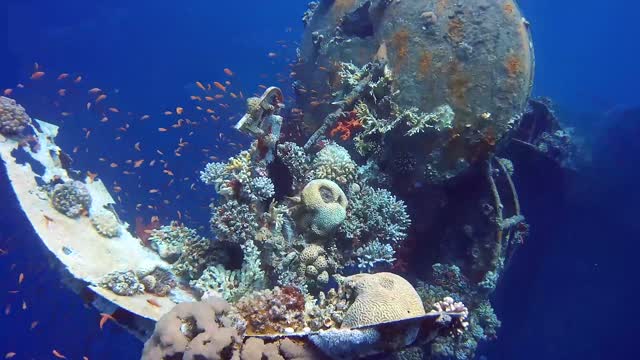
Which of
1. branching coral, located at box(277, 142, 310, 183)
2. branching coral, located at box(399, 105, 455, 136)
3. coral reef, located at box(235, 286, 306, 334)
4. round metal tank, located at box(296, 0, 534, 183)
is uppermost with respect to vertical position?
round metal tank, located at box(296, 0, 534, 183)

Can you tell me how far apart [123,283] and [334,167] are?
3610 mm

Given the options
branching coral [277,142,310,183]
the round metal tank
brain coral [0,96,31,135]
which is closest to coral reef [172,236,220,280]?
branching coral [277,142,310,183]

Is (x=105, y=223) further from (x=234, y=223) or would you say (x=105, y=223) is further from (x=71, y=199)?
(x=234, y=223)

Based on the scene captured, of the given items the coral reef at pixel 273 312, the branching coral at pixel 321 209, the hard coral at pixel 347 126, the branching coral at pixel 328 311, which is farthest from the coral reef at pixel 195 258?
the hard coral at pixel 347 126

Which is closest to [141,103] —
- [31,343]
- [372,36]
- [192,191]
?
[192,191]

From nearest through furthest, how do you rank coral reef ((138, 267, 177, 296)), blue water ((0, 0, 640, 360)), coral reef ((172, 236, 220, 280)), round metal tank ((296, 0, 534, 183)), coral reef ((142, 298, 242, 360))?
1. coral reef ((142, 298, 242, 360))
2. coral reef ((172, 236, 220, 280))
3. coral reef ((138, 267, 177, 296))
4. round metal tank ((296, 0, 534, 183))
5. blue water ((0, 0, 640, 360))

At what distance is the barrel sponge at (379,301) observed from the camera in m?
4.11

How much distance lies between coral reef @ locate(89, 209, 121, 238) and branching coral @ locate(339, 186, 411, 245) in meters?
5.02

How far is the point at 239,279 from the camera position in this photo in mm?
5461

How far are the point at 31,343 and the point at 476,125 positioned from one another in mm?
16764

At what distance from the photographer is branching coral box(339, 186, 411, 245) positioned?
20.2ft

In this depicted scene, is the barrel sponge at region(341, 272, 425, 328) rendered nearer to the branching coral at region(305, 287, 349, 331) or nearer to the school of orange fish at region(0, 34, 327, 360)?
the branching coral at region(305, 287, 349, 331)

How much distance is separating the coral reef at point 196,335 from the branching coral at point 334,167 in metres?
2.95

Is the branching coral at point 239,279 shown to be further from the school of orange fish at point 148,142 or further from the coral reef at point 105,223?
the school of orange fish at point 148,142
